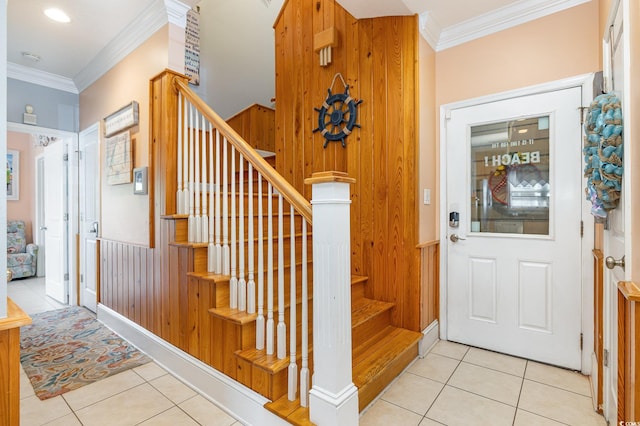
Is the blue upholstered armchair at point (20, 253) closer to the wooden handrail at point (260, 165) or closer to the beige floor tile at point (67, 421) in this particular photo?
the beige floor tile at point (67, 421)

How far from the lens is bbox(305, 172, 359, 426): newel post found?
56.7 inches

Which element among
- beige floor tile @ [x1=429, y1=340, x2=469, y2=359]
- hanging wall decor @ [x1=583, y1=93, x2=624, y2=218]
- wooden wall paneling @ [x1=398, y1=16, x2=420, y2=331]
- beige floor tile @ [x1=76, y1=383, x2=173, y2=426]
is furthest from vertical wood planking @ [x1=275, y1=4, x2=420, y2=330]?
beige floor tile @ [x1=76, y1=383, x2=173, y2=426]

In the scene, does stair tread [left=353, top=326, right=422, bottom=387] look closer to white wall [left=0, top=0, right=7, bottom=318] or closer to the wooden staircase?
the wooden staircase

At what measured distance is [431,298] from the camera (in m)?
2.68

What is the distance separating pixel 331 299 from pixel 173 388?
1450 millimetres

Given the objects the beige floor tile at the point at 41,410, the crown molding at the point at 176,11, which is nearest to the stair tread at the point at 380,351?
the beige floor tile at the point at 41,410

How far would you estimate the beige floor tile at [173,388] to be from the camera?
2.02 metres

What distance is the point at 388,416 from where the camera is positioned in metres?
1.78

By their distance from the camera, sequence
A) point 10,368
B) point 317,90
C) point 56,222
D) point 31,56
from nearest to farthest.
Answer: point 10,368 < point 317,90 < point 31,56 < point 56,222

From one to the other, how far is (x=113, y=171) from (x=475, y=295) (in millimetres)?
3390

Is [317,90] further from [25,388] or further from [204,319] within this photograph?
[25,388]

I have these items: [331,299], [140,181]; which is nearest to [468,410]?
[331,299]

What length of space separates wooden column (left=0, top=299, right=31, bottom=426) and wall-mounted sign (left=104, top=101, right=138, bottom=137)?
204cm

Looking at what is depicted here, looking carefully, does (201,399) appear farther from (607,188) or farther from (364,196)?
(607,188)
